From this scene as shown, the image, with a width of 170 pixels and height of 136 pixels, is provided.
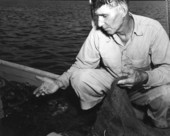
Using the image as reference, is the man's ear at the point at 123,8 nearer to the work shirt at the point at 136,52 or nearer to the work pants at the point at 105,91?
the work shirt at the point at 136,52

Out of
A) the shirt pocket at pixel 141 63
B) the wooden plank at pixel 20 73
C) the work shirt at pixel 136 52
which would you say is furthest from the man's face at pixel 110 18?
the wooden plank at pixel 20 73

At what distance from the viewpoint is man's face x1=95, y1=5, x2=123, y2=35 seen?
2959 mm

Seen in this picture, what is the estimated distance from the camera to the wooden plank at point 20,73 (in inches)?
178

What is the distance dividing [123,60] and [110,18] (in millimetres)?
644

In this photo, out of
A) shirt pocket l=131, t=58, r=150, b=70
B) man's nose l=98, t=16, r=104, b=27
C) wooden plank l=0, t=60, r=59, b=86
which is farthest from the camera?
wooden plank l=0, t=60, r=59, b=86

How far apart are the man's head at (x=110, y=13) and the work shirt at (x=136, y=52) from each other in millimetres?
213

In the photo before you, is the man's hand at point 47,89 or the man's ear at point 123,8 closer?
the man's ear at point 123,8

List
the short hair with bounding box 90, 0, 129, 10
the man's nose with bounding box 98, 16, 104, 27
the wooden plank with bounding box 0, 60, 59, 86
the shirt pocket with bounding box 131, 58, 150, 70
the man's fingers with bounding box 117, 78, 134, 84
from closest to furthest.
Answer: the man's fingers with bounding box 117, 78, 134, 84 → the short hair with bounding box 90, 0, 129, 10 → the man's nose with bounding box 98, 16, 104, 27 → the shirt pocket with bounding box 131, 58, 150, 70 → the wooden plank with bounding box 0, 60, 59, 86

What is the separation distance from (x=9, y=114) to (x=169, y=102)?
102 inches

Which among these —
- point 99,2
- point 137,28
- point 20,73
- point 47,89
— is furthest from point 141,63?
point 20,73

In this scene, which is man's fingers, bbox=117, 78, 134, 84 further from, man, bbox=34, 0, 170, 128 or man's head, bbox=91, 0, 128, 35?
man's head, bbox=91, 0, 128, 35

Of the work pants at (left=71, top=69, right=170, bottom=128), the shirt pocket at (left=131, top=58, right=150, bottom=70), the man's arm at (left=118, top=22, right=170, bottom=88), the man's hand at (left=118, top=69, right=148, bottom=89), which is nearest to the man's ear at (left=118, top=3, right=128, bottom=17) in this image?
the man's arm at (left=118, top=22, right=170, bottom=88)

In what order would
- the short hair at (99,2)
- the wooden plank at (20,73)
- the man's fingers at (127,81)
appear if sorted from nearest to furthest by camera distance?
the man's fingers at (127,81) < the short hair at (99,2) < the wooden plank at (20,73)

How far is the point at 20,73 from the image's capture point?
472cm
